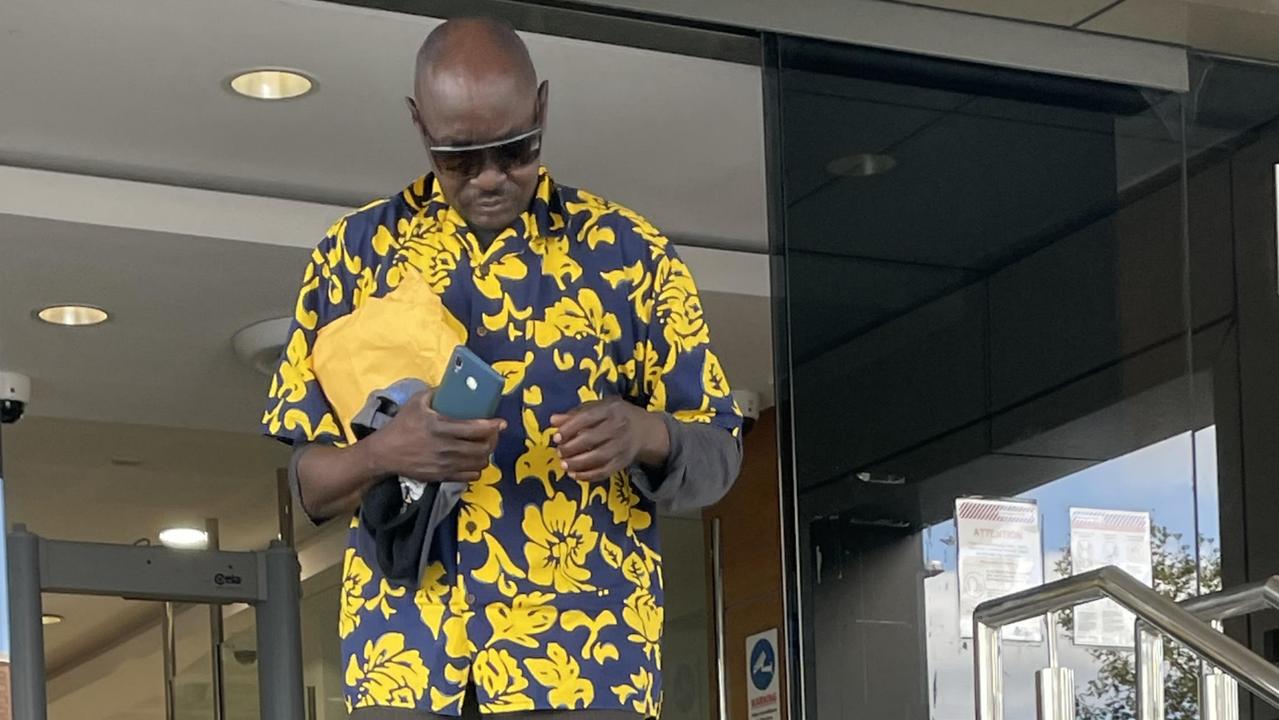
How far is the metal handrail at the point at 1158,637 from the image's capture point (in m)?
3.04

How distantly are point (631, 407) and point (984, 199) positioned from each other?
9.12 ft

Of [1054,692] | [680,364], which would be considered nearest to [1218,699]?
[1054,692]

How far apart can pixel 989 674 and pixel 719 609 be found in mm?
3559

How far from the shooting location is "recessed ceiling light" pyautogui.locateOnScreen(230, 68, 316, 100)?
13.7ft

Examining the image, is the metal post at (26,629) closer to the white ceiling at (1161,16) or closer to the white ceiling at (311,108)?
the white ceiling at (311,108)

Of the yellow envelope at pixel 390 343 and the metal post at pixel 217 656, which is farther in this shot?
the metal post at pixel 217 656

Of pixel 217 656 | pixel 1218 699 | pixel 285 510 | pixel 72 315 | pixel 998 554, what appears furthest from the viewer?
pixel 217 656

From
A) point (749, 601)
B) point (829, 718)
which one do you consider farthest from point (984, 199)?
point (749, 601)

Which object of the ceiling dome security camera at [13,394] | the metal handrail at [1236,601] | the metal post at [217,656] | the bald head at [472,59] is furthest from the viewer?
the metal post at [217,656]

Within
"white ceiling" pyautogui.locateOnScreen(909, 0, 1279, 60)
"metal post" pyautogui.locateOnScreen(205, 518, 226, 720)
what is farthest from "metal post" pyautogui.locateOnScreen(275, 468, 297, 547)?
"white ceiling" pyautogui.locateOnScreen(909, 0, 1279, 60)

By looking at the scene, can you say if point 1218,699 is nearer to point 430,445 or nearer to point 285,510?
point 430,445

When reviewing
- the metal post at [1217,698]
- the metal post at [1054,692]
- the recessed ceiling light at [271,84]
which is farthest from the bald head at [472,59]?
the recessed ceiling light at [271,84]

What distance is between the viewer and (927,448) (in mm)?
4160

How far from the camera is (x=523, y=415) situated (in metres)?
1.84
